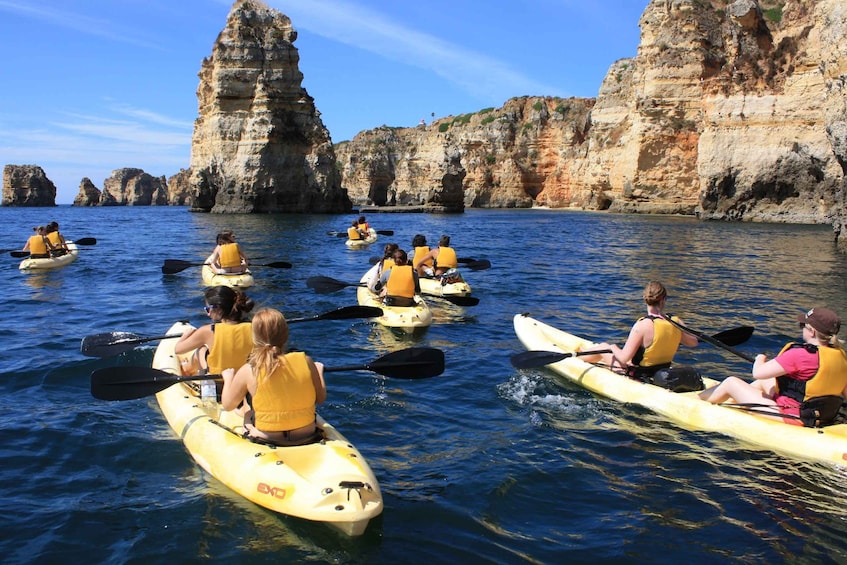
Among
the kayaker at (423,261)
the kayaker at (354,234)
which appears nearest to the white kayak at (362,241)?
the kayaker at (354,234)

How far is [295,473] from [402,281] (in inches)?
262

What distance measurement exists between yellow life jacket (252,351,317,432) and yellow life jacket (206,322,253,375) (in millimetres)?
1076

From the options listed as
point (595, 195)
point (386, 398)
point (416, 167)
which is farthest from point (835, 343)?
point (416, 167)

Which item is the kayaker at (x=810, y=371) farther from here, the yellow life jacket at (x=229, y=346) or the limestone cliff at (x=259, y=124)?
the limestone cliff at (x=259, y=124)

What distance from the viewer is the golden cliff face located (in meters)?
35.1

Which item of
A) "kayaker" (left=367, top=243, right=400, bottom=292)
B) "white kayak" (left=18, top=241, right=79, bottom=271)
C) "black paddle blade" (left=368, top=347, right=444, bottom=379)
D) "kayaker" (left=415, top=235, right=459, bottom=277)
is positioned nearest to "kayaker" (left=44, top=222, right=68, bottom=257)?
"white kayak" (left=18, top=241, right=79, bottom=271)

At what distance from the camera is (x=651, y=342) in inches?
307

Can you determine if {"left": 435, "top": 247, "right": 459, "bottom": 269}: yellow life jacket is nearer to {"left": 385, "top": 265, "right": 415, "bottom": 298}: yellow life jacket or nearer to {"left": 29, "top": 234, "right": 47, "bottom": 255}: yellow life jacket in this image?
{"left": 385, "top": 265, "right": 415, "bottom": 298}: yellow life jacket

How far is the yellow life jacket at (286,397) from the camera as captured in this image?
5094 mm

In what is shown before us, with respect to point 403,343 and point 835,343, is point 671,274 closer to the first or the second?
point 403,343

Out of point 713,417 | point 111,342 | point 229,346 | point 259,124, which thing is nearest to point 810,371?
point 713,417

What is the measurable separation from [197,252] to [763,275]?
61.4ft

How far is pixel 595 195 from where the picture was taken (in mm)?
63562

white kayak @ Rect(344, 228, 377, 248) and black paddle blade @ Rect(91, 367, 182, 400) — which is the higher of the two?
black paddle blade @ Rect(91, 367, 182, 400)
